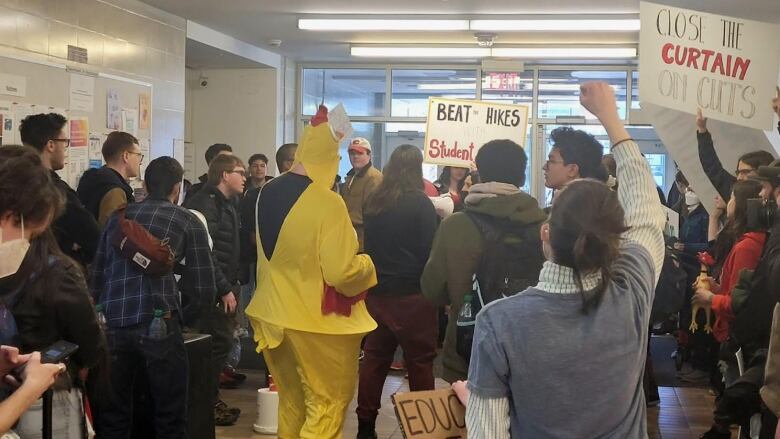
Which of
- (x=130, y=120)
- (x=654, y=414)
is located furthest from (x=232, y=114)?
(x=654, y=414)

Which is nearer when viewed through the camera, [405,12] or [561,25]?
[405,12]

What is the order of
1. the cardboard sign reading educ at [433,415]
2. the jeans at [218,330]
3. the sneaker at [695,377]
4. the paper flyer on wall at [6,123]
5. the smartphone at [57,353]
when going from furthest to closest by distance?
the sneaker at [695,377]
the paper flyer on wall at [6,123]
the jeans at [218,330]
the cardboard sign reading educ at [433,415]
the smartphone at [57,353]

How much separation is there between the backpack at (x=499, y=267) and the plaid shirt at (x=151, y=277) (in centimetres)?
139

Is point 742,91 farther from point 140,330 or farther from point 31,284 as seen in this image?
point 31,284

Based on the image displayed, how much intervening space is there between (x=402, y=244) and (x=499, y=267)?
149cm

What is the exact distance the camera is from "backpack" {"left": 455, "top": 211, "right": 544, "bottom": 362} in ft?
12.7

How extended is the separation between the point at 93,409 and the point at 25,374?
6.38ft

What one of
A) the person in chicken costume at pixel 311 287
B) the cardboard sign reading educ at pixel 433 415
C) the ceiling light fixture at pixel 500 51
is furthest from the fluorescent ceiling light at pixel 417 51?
the cardboard sign reading educ at pixel 433 415

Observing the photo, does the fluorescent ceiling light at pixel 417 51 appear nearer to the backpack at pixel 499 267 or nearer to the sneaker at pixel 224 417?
the sneaker at pixel 224 417

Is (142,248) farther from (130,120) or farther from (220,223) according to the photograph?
(130,120)

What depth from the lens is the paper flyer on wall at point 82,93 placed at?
849 cm

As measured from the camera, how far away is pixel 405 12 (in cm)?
1022

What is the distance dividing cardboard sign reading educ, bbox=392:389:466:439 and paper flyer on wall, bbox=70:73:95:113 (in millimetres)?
6534

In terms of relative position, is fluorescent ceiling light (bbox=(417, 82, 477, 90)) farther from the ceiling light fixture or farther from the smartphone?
the smartphone
